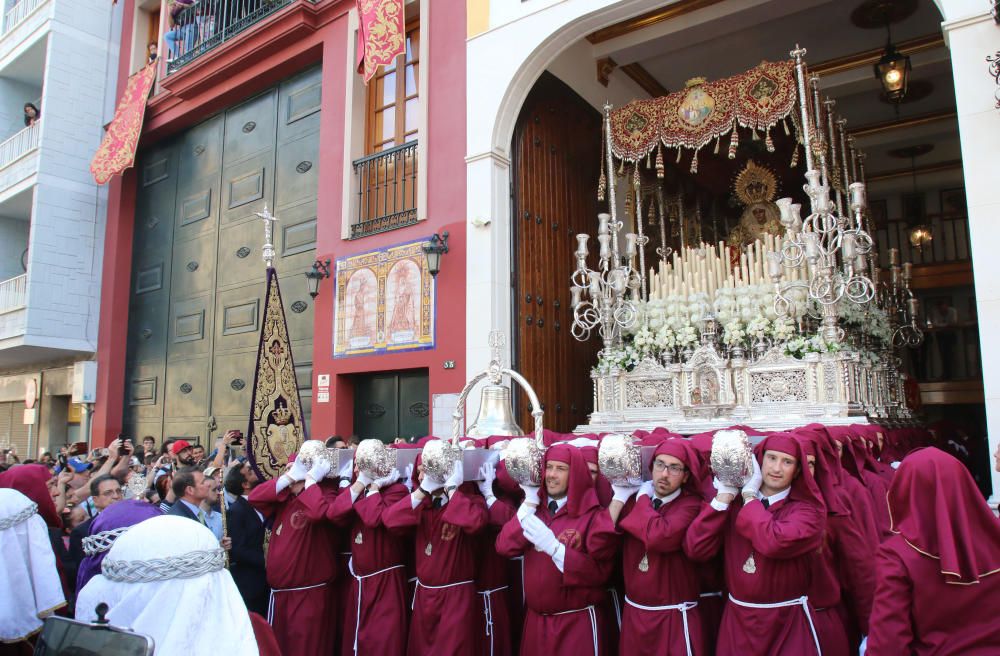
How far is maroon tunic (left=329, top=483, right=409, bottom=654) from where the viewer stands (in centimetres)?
505

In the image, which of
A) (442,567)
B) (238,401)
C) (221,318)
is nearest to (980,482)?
(442,567)

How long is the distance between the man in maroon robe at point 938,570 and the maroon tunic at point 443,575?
2461mm

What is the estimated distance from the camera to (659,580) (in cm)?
397

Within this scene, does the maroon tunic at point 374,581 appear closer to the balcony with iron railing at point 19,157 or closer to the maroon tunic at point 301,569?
the maroon tunic at point 301,569

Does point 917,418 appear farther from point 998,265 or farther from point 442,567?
point 442,567

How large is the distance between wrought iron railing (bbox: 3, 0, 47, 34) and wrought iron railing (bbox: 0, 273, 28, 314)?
6297mm

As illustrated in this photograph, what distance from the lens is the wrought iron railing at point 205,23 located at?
13.2m

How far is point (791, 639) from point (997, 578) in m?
1.20

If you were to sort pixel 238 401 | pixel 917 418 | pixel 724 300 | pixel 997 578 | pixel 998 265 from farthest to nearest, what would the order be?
pixel 238 401, pixel 917 418, pixel 724 300, pixel 998 265, pixel 997 578

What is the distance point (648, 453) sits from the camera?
434cm

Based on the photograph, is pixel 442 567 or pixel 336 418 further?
pixel 336 418

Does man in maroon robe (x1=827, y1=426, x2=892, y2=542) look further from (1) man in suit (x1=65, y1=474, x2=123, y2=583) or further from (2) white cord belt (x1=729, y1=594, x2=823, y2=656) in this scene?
(1) man in suit (x1=65, y1=474, x2=123, y2=583)

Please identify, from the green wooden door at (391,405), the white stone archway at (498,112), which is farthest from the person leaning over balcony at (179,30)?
the green wooden door at (391,405)

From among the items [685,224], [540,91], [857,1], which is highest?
[857,1]
